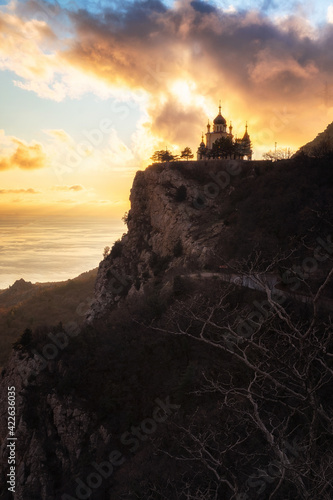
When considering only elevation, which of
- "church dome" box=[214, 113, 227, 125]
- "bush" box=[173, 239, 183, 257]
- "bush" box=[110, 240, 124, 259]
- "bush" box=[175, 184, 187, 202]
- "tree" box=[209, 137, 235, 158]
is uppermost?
"church dome" box=[214, 113, 227, 125]

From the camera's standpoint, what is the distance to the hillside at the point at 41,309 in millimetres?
60844

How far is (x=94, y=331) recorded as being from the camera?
2716 centimetres

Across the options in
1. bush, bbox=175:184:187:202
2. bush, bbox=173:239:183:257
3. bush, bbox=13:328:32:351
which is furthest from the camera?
bush, bbox=175:184:187:202

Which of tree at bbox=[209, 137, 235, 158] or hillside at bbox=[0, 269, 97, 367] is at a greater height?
tree at bbox=[209, 137, 235, 158]

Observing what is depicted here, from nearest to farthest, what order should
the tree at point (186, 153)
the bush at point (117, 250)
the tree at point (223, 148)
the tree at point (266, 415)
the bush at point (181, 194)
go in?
the tree at point (266, 415)
the bush at point (181, 194)
the bush at point (117, 250)
the tree at point (223, 148)
the tree at point (186, 153)

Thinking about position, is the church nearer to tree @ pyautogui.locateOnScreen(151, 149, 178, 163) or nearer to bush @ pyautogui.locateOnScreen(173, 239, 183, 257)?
tree @ pyautogui.locateOnScreen(151, 149, 178, 163)

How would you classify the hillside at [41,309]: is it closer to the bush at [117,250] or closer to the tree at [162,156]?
the bush at [117,250]

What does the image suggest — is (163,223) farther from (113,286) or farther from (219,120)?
(219,120)

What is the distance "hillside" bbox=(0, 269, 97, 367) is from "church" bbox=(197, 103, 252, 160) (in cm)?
2981

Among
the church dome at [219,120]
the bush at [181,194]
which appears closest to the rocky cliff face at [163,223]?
the bush at [181,194]

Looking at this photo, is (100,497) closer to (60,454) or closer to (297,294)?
(60,454)

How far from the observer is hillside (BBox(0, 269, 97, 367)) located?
60844mm

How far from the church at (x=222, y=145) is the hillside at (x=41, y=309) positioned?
29.8 metres

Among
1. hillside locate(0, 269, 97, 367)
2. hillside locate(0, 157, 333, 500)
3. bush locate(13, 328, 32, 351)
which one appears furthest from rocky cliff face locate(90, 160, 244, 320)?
hillside locate(0, 269, 97, 367)
